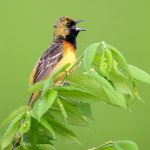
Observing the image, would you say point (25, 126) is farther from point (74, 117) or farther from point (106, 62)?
point (106, 62)

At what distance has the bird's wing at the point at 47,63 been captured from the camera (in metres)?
3.83

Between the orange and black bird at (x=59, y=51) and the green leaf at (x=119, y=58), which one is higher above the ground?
the green leaf at (x=119, y=58)

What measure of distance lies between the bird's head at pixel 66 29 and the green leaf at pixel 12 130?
252cm

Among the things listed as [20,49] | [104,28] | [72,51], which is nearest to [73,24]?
[72,51]

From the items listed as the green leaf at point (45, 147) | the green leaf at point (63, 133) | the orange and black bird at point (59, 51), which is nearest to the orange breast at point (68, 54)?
the orange and black bird at point (59, 51)

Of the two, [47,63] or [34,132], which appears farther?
[47,63]

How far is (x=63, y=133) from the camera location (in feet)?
7.38

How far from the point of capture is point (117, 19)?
18.9ft

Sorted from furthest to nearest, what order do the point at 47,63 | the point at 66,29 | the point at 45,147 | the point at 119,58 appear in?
1. the point at 66,29
2. the point at 47,63
3. the point at 45,147
4. the point at 119,58

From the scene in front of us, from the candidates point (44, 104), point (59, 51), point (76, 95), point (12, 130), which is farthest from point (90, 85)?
point (59, 51)

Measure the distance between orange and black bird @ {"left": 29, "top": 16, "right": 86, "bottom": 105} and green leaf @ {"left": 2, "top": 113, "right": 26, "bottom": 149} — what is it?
5.27ft

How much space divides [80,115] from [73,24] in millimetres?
2519

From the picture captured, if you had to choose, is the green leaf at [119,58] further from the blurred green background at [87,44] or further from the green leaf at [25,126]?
the blurred green background at [87,44]

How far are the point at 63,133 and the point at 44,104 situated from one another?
0.18 m
